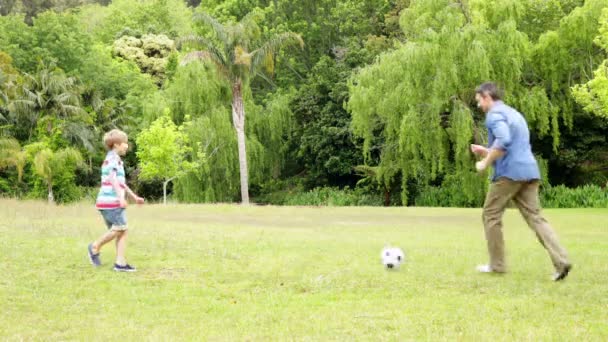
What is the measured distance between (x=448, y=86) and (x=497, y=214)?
19919 millimetres

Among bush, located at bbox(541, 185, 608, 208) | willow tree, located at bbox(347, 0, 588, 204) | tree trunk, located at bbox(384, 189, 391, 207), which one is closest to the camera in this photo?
willow tree, located at bbox(347, 0, 588, 204)

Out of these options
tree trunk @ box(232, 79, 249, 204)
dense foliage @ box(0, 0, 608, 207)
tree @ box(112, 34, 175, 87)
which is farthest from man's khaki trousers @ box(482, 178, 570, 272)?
tree @ box(112, 34, 175, 87)

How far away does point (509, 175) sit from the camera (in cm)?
775

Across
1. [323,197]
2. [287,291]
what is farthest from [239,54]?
[287,291]

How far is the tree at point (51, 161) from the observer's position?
125 feet

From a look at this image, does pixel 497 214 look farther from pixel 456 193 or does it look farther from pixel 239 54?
pixel 239 54

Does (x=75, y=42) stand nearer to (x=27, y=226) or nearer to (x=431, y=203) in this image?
(x=431, y=203)

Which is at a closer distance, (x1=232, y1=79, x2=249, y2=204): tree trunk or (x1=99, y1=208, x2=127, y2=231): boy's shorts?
(x1=99, y1=208, x2=127, y2=231): boy's shorts

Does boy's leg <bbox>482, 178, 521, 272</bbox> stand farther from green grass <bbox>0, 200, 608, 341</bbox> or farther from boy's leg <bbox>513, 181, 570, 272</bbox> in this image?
green grass <bbox>0, 200, 608, 341</bbox>

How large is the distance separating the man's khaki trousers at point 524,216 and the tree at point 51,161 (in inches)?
1315

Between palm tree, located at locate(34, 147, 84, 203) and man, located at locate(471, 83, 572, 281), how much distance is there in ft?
111

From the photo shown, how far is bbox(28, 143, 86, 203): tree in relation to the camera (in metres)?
38.0

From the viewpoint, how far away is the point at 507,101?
92.3 feet

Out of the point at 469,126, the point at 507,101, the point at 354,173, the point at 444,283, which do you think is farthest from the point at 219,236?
the point at 354,173
